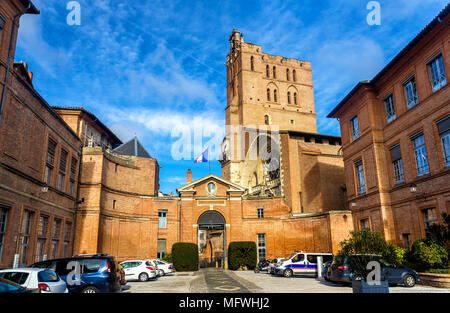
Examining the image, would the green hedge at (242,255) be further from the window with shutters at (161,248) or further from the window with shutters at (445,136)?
the window with shutters at (445,136)

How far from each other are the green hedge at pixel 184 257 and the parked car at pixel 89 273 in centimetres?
1943

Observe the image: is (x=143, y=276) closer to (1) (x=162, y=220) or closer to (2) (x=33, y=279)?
(2) (x=33, y=279)

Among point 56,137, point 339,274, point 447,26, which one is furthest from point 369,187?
point 56,137

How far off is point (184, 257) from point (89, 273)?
66.6 feet

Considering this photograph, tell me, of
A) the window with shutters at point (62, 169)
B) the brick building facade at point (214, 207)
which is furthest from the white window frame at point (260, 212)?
the window with shutters at point (62, 169)

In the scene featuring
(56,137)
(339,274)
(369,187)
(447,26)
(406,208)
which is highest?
(447,26)

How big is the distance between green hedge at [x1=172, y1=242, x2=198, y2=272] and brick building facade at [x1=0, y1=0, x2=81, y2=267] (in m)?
10.3

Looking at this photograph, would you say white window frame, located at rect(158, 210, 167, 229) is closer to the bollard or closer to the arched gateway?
the arched gateway

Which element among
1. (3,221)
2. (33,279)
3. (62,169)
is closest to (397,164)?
(33,279)

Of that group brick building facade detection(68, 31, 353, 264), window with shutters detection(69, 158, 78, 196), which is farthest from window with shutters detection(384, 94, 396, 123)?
window with shutters detection(69, 158, 78, 196)

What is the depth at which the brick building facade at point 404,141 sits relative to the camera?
18.3 metres
